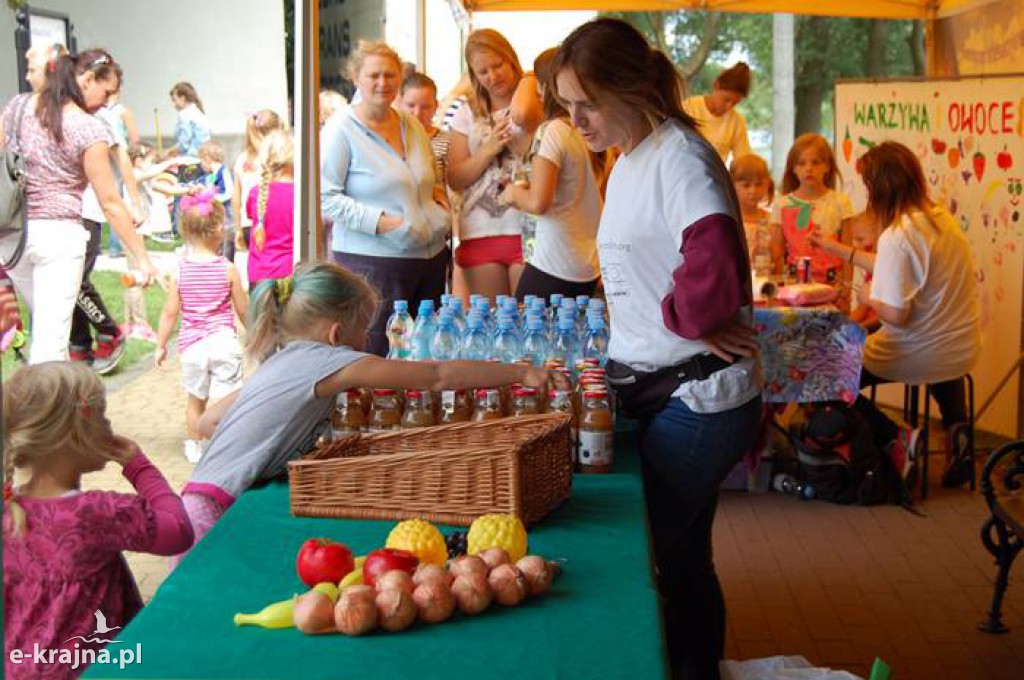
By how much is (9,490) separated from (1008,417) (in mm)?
5485

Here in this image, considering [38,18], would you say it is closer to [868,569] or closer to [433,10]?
[868,569]

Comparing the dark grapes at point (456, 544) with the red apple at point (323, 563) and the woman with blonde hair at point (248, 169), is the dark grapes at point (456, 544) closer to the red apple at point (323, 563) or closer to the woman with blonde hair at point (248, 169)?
the red apple at point (323, 563)

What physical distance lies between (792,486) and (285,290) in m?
3.48

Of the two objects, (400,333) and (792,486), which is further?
(792,486)

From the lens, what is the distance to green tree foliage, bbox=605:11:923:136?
45.3 feet

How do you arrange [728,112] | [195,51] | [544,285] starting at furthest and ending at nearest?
[728,112], [544,285], [195,51]

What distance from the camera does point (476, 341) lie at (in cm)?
351

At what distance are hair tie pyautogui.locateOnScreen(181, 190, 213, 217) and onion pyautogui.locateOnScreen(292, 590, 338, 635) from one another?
3346mm

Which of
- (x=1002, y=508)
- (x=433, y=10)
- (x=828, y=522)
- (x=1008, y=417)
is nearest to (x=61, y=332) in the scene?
(x=1002, y=508)

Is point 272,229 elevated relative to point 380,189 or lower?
lower

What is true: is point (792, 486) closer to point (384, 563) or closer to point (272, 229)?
point (272, 229)

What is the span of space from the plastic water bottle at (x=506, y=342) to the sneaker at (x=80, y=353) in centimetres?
122

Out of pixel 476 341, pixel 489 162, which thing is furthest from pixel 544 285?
pixel 476 341

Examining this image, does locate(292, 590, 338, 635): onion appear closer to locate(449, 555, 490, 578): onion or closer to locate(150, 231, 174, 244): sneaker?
locate(449, 555, 490, 578): onion
